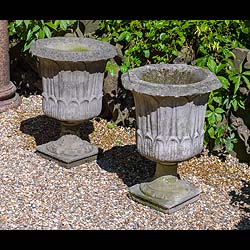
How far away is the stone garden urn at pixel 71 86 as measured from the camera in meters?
4.66

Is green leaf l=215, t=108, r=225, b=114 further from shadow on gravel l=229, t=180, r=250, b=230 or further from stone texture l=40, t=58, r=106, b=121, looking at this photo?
stone texture l=40, t=58, r=106, b=121

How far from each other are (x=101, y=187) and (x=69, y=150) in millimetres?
625

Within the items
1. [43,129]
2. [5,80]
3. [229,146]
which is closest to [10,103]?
[5,80]

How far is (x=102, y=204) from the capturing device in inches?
170

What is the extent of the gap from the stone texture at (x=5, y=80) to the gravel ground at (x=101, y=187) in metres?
0.46

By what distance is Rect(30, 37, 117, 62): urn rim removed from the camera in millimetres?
4578

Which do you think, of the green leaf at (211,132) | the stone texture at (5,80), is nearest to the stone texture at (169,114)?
the green leaf at (211,132)

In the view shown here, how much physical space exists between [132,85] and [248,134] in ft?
5.10

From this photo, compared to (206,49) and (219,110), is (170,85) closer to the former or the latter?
(219,110)

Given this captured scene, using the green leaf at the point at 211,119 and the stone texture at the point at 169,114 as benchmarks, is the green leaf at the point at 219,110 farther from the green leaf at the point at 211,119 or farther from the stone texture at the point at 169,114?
the stone texture at the point at 169,114

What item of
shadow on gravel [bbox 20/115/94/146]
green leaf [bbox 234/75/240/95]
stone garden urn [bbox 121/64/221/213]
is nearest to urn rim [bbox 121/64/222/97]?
stone garden urn [bbox 121/64/221/213]
